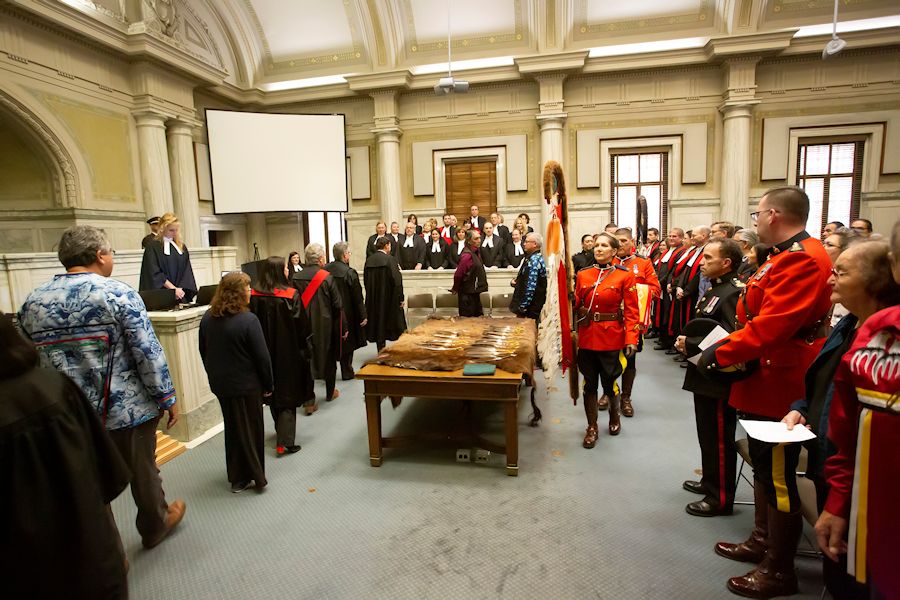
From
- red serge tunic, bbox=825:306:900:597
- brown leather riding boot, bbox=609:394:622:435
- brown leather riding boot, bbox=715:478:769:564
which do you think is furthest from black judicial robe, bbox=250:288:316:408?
red serge tunic, bbox=825:306:900:597

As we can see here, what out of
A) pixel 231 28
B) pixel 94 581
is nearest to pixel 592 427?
pixel 94 581

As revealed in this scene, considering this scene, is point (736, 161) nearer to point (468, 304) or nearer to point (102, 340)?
point (468, 304)

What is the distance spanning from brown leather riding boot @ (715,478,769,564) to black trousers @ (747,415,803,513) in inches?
18.6

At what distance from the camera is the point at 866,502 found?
1269 millimetres

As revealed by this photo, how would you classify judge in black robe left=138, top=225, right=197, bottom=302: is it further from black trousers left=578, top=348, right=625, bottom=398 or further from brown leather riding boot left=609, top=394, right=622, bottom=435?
brown leather riding boot left=609, top=394, right=622, bottom=435

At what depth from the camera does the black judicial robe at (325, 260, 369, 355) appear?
5.45m

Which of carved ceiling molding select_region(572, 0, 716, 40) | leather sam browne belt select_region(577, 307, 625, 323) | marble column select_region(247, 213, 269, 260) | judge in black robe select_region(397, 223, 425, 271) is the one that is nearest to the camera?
leather sam browne belt select_region(577, 307, 625, 323)

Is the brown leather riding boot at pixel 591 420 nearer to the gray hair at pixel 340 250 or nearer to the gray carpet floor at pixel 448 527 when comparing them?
the gray carpet floor at pixel 448 527

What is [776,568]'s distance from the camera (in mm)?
2137

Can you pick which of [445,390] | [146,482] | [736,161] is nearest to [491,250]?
[736,161]

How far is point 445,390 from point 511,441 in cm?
58

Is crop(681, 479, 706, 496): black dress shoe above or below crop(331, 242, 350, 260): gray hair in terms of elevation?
below

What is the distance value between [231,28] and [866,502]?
A: 44.6 ft

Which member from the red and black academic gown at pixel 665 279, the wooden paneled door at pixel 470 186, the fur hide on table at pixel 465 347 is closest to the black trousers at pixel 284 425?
the fur hide on table at pixel 465 347
